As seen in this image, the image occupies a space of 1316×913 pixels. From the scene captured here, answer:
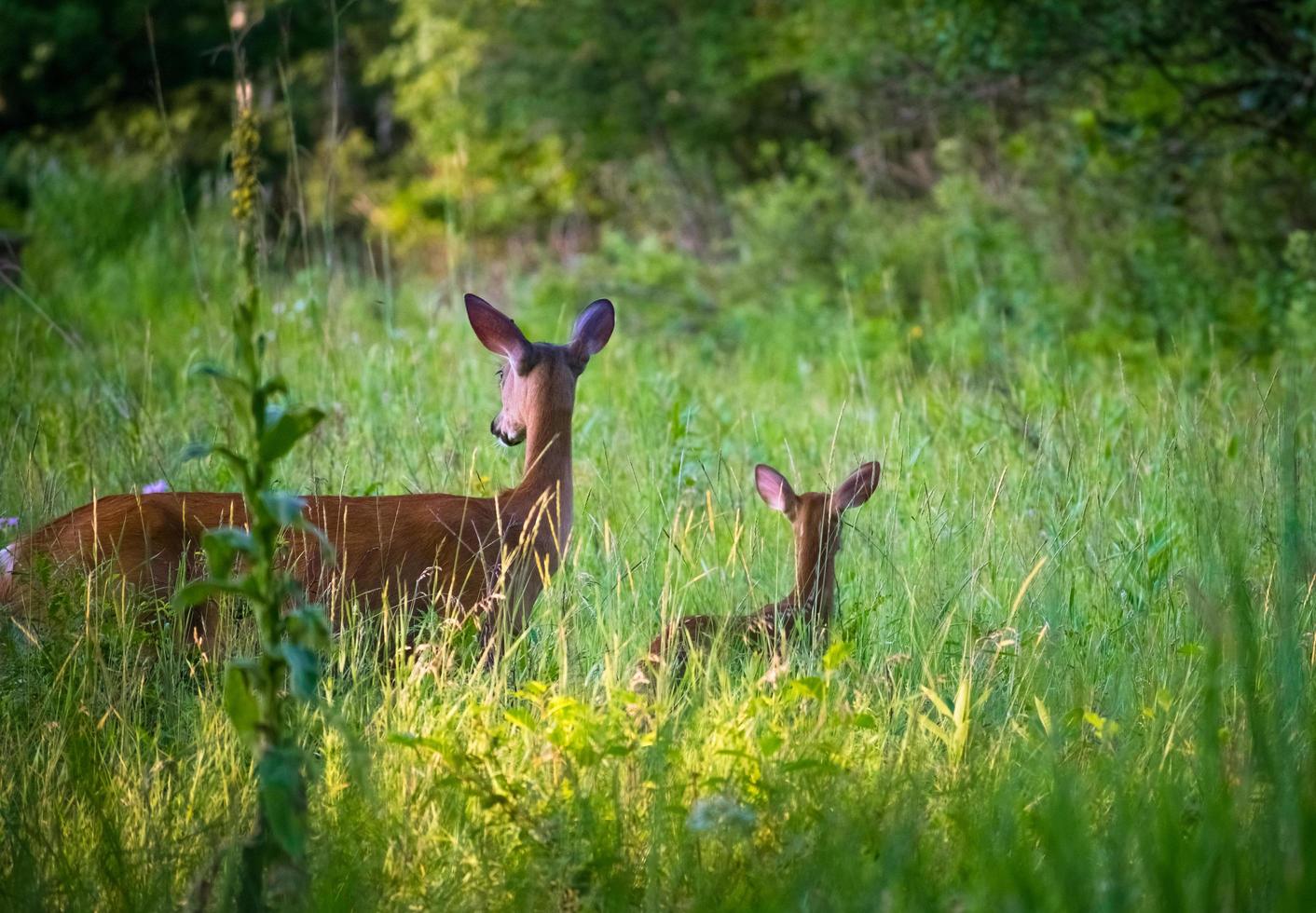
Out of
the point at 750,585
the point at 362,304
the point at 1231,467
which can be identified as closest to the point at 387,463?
the point at 750,585

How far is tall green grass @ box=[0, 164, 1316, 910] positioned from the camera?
2498mm

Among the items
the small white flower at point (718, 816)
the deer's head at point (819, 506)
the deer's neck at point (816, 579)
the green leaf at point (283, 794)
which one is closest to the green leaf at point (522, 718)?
the small white flower at point (718, 816)

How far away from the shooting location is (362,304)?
9.08m

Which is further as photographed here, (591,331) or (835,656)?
(591,331)

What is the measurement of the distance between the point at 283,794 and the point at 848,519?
107 inches

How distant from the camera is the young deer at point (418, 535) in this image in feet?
12.1

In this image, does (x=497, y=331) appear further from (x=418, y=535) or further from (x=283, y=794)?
(x=283, y=794)

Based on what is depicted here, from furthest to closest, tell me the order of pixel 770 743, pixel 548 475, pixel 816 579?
pixel 548 475 → pixel 816 579 → pixel 770 743

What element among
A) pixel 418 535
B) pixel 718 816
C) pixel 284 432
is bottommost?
pixel 718 816

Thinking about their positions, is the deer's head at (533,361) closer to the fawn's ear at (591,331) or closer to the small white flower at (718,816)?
the fawn's ear at (591,331)

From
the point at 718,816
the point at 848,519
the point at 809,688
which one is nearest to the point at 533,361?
the point at 848,519

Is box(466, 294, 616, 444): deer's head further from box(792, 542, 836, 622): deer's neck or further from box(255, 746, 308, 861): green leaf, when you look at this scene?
box(255, 746, 308, 861): green leaf

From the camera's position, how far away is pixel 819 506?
3.98 meters

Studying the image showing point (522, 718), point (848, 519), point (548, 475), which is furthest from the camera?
point (848, 519)
